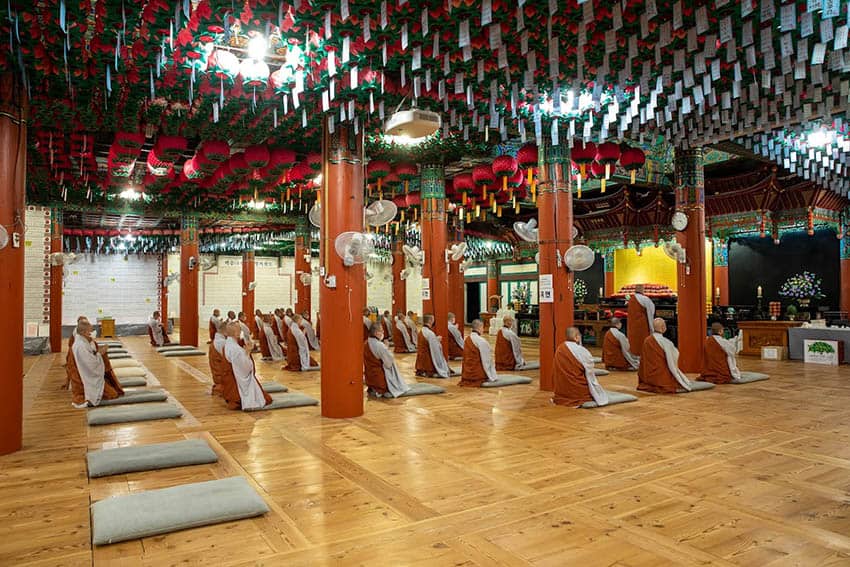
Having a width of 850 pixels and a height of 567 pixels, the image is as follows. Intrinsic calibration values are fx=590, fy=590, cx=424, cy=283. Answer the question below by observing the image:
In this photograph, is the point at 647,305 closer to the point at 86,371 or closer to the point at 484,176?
the point at 484,176

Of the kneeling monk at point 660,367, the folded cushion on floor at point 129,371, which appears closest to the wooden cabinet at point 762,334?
the kneeling monk at point 660,367

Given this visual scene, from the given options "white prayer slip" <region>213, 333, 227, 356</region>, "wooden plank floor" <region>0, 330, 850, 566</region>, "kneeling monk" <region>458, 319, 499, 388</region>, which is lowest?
"wooden plank floor" <region>0, 330, 850, 566</region>

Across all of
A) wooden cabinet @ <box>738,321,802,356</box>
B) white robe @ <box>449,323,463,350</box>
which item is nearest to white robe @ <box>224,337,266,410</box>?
white robe @ <box>449,323,463,350</box>

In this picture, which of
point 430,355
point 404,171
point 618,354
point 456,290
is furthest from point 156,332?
point 618,354

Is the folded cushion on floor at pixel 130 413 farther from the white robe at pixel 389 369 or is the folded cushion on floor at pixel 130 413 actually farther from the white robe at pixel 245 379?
the white robe at pixel 389 369

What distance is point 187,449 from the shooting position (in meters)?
6.49

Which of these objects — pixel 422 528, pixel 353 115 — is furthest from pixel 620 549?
pixel 353 115

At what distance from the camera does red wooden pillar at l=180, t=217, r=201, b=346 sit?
20.6 m

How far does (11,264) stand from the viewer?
6734 millimetres

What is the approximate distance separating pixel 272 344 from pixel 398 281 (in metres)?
8.22

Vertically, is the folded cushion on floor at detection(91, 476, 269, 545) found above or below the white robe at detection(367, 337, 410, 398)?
below

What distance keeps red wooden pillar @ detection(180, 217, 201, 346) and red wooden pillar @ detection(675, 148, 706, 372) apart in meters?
15.6

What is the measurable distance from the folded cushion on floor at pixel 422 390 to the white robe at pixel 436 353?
145cm

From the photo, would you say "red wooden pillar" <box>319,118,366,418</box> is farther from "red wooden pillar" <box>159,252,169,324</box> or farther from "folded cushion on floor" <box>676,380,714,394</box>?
"red wooden pillar" <box>159,252,169,324</box>
